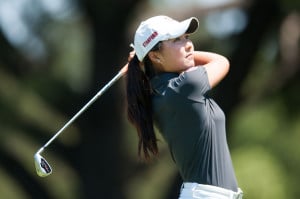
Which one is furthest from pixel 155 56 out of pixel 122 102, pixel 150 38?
pixel 122 102

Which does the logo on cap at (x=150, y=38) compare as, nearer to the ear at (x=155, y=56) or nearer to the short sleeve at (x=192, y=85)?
the ear at (x=155, y=56)

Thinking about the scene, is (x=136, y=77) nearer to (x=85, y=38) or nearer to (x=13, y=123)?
(x=13, y=123)

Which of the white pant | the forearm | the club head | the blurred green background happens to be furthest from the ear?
the blurred green background

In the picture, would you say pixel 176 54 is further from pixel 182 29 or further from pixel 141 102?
pixel 141 102

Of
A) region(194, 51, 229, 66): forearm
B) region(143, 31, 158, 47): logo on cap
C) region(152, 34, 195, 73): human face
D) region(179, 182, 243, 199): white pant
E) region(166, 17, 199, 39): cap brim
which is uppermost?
region(143, 31, 158, 47): logo on cap

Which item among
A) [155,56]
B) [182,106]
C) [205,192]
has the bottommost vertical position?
[205,192]

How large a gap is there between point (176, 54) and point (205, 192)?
59 cm

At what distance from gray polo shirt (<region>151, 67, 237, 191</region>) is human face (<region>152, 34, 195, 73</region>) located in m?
0.06

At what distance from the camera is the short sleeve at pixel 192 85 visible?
16.4 ft

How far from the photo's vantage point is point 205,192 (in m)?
4.96

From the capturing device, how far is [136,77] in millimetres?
5148

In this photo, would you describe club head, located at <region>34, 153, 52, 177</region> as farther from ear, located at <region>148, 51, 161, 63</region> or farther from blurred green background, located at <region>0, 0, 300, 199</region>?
blurred green background, located at <region>0, 0, 300, 199</region>

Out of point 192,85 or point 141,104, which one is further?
point 141,104

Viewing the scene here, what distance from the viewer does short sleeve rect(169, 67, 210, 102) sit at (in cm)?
501
